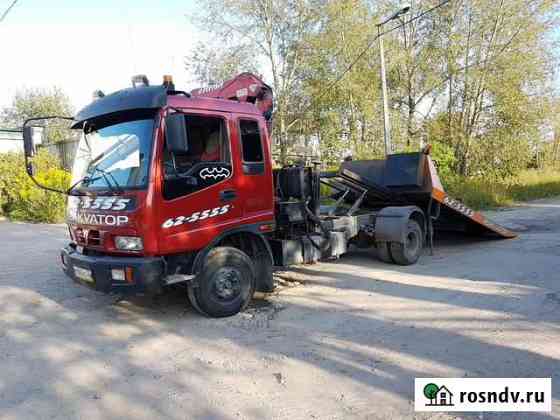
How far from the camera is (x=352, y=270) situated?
6859 mm

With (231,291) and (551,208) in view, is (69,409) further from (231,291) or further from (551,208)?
(551,208)

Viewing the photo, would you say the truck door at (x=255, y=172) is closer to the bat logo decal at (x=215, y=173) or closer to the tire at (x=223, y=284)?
the bat logo decal at (x=215, y=173)

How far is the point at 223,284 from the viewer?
4.75 m

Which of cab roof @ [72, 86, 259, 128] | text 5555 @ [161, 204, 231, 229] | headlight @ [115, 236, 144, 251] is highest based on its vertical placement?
cab roof @ [72, 86, 259, 128]

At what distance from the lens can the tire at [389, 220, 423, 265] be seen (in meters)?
7.00

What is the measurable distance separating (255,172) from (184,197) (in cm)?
101

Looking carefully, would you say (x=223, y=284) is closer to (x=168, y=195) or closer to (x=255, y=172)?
(x=168, y=195)

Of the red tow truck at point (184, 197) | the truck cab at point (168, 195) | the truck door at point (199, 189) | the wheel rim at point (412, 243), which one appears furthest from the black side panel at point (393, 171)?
the truck door at point (199, 189)

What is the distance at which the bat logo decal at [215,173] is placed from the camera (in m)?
4.58

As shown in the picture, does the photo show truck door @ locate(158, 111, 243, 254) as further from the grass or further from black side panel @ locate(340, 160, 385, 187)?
the grass

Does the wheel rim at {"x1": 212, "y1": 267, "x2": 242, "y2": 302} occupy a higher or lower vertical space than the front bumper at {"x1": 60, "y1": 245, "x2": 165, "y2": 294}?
lower

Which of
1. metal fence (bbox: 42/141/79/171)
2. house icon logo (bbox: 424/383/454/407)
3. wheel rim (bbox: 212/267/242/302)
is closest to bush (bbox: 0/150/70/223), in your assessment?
metal fence (bbox: 42/141/79/171)

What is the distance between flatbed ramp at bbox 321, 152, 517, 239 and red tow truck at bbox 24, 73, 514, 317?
1.85 meters

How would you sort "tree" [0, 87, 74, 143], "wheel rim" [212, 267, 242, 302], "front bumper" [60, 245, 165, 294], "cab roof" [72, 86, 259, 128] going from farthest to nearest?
1. "tree" [0, 87, 74, 143]
2. "wheel rim" [212, 267, 242, 302]
3. "cab roof" [72, 86, 259, 128]
4. "front bumper" [60, 245, 165, 294]
